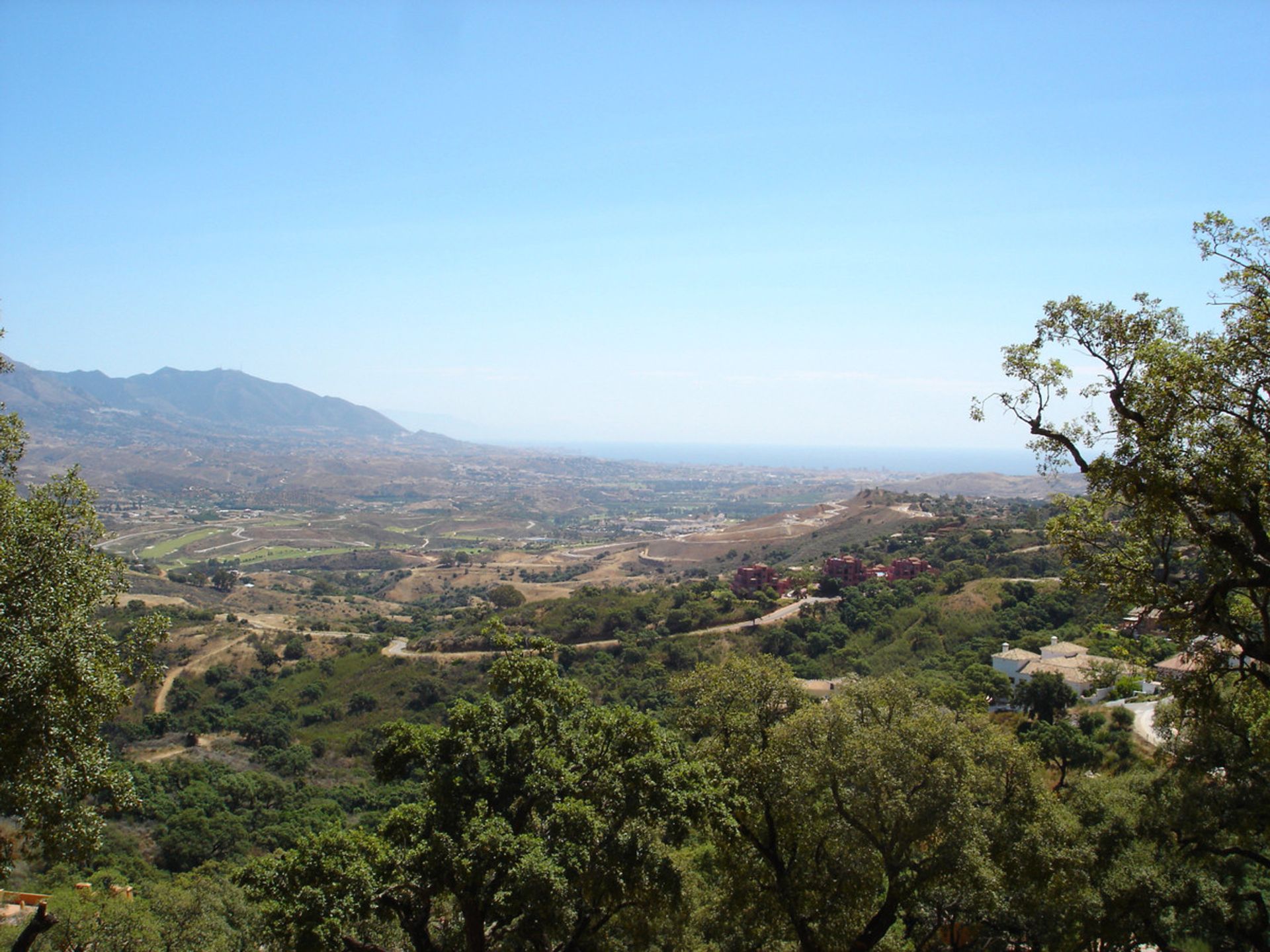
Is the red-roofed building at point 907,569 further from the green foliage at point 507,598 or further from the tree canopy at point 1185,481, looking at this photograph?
the tree canopy at point 1185,481

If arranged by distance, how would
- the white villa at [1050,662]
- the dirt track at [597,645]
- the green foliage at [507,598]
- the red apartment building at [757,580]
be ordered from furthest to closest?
the green foliage at [507,598] → the red apartment building at [757,580] → the dirt track at [597,645] → the white villa at [1050,662]

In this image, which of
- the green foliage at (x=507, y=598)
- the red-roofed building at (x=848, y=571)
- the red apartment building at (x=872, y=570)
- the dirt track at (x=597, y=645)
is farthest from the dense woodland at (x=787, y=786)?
the green foliage at (x=507, y=598)

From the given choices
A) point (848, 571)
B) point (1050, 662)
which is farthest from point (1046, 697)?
point (848, 571)

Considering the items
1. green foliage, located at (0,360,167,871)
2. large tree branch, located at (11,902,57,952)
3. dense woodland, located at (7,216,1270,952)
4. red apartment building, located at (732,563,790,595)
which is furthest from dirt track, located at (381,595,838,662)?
large tree branch, located at (11,902,57,952)

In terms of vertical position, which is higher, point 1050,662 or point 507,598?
point 1050,662

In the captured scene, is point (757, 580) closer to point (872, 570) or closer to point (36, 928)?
point (872, 570)

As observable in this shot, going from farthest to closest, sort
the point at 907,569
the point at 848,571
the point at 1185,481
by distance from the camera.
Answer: the point at 848,571 < the point at 907,569 < the point at 1185,481

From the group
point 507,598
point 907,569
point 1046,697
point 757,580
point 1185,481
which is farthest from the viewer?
point 507,598

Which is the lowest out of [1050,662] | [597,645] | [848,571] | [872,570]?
[597,645]

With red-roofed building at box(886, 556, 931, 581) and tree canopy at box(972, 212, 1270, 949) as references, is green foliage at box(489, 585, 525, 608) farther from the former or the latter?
tree canopy at box(972, 212, 1270, 949)

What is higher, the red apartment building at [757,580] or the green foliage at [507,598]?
the red apartment building at [757,580]

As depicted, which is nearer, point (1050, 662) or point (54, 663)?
point (54, 663)

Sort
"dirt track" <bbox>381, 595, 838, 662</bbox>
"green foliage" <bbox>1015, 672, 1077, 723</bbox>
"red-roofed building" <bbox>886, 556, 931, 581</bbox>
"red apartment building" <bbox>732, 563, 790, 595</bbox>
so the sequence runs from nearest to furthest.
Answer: "green foliage" <bbox>1015, 672, 1077, 723</bbox> < "dirt track" <bbox>381, 595, 838, 662</bbox> < "red-roofed building" <bbox>886, 556, 931, 581</bbox> < "red apartment building" <bbox>732, 563, 790, 595</bbox>

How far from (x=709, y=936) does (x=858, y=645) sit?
133 ft
